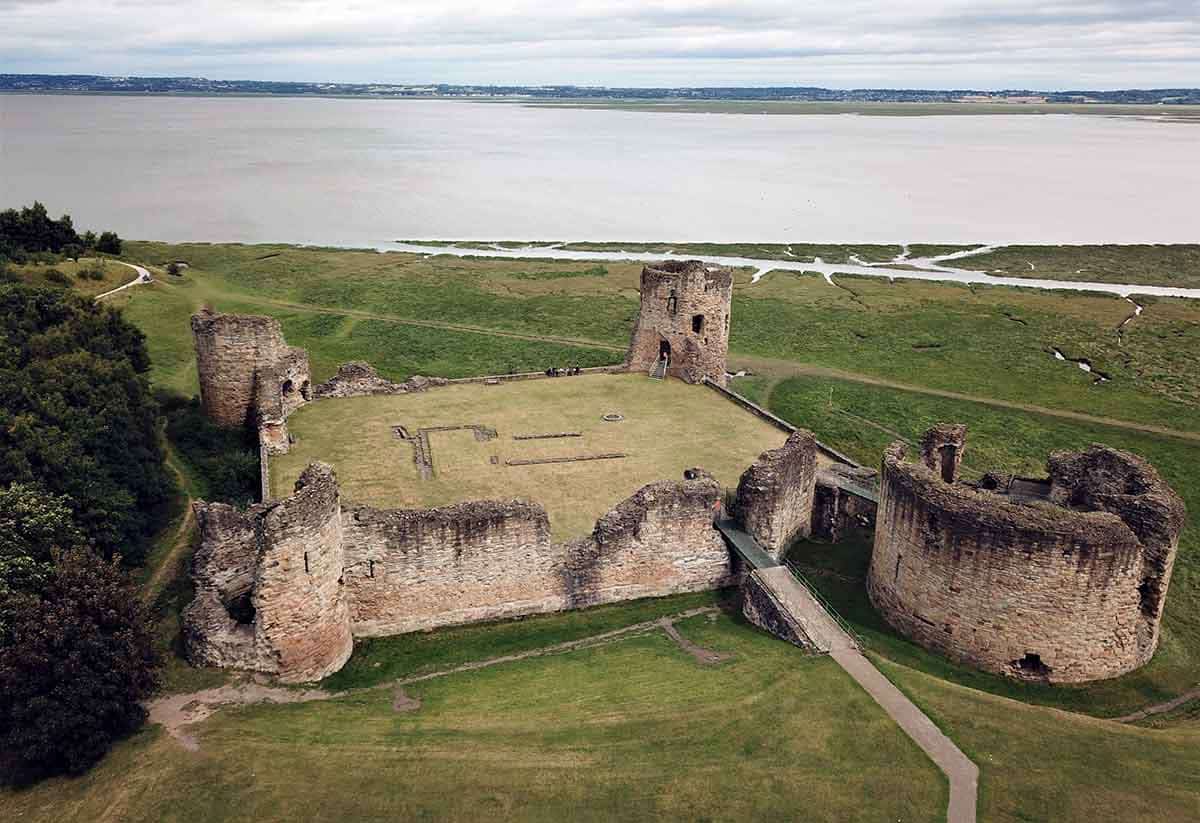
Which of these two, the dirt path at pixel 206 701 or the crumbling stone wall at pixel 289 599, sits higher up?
the crumbling stone wall at pixel 289 599

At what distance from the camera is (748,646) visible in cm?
1912

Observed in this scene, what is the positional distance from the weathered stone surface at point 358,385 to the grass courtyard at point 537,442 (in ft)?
1.80

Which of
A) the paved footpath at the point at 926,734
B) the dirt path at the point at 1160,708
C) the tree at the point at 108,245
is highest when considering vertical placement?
the tree at the point at 108,245

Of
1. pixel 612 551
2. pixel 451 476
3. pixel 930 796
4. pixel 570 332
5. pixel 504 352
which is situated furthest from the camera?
pixel 570 332

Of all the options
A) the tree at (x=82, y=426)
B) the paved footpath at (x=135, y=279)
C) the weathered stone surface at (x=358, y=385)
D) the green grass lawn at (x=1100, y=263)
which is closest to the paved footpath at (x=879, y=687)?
the weathered stone surface at (x=358, y=385)

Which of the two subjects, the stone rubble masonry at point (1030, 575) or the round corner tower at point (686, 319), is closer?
the stone rubble masonry at point (1030, 575)

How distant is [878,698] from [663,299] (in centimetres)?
1886

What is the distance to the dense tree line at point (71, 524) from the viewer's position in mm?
15281

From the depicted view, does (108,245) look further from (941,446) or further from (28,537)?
(941,446)

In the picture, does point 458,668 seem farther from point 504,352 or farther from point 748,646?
point 504,352

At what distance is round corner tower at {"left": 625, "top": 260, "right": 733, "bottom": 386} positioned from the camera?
32312 millimetres

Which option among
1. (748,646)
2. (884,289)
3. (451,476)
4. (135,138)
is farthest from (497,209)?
(135,138)

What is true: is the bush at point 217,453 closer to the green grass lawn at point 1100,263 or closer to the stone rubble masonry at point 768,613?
the stone rubble masonry at point 768,613

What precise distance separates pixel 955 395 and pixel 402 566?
3099 centimetres
